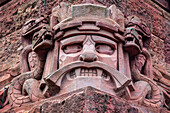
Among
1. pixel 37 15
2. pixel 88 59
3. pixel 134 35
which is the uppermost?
pixel 37 15

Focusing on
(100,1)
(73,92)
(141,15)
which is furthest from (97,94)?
Answer: (141,15)

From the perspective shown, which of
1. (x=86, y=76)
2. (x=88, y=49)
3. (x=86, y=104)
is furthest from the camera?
(x=88, y=49)

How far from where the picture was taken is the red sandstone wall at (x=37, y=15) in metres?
4.71

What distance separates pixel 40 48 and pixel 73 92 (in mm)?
691

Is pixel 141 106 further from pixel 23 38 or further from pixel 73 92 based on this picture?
pixel 23 38

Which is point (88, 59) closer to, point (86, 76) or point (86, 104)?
point (86, 76)

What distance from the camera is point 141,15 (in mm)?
5082

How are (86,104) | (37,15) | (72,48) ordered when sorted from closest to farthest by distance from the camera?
(86,104)
(72,48)
(37,15)

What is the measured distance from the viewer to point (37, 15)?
188 inches

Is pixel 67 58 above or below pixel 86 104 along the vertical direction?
above

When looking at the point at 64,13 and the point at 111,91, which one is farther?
the point at 64,13

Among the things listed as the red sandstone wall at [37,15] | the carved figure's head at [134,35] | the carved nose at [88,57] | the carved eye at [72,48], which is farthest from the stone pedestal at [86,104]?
the red sandstone wall at [37,15]

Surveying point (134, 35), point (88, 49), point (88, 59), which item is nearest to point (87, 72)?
point (88, 59)

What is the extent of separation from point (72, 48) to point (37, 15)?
1.33m
